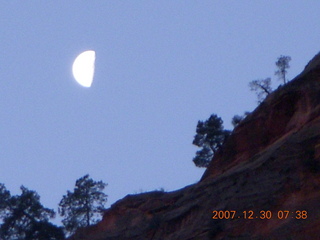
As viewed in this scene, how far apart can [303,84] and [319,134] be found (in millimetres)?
5910

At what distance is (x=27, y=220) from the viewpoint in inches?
2082

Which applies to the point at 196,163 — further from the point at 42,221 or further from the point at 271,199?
the point at 271,199

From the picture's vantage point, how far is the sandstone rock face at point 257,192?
69.0 ft

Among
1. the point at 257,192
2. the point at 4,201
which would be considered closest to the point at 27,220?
the point at 4,201

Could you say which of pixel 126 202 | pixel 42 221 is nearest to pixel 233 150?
pixel 126 202

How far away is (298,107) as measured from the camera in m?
28.0
